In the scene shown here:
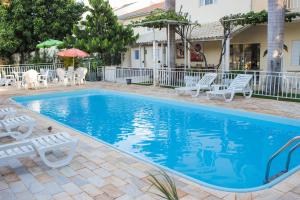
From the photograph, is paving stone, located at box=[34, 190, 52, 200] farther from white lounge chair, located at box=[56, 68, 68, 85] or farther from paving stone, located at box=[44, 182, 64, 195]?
white lounge chair, located at box=[56, 68, 68, 85]

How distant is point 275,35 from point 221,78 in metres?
3.04

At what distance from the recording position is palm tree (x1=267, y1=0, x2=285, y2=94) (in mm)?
12656

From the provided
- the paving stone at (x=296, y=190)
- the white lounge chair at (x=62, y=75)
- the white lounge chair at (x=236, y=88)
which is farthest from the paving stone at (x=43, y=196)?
the white lounge chair at (x=62, y=75)

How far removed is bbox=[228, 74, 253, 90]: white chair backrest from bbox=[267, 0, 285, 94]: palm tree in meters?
0.95

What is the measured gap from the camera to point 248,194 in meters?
4.27

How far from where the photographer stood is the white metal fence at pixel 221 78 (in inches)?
486

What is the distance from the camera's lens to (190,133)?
9.06 meters

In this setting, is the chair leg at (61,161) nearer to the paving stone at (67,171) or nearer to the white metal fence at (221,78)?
the paving stone at (67,171)

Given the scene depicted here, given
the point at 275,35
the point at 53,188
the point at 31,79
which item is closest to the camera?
the point at 53,188

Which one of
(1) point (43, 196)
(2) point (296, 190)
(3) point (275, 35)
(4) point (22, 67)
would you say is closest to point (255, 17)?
(3) point (275, 35)

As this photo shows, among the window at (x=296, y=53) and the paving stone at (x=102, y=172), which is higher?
the window at (x=296, y=53)

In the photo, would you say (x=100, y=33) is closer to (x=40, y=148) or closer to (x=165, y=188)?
(x=40, y=148)

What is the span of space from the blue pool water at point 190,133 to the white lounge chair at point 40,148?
5.26 ft

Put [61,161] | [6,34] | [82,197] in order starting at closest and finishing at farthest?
[82,197] < [61,161] < [6,34]
